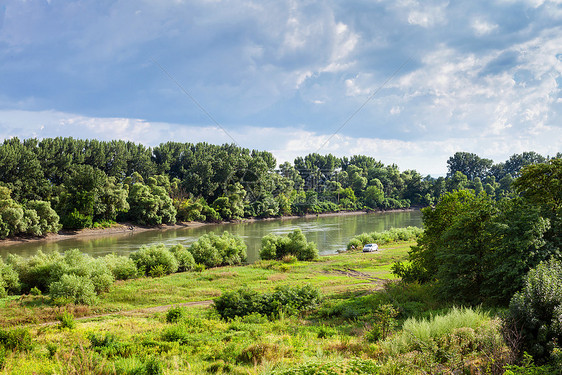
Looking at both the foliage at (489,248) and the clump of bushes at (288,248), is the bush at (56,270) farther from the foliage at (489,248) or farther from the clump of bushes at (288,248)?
the foliage at (489,248)

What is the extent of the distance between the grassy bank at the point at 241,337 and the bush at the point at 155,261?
4675 mm

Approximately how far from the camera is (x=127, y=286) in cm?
2206

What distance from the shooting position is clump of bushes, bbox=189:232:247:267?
3234 centimetres

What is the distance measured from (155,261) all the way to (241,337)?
19.3m

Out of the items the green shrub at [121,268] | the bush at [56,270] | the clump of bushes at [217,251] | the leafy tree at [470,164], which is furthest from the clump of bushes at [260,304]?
the leafy tree at [470,164]

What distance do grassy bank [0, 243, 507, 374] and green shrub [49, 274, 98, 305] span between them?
819 millimetres

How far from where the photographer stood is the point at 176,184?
89062 millimetres

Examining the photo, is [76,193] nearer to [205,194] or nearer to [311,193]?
[205,194]

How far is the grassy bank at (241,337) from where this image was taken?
22.0 feet

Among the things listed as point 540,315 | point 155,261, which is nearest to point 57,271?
point 155,261

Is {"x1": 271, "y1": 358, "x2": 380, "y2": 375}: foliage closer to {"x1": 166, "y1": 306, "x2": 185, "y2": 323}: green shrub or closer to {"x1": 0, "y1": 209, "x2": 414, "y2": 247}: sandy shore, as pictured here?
{"x1": 166, "y1": 306, "x2": 185, "y2": 323}: green shrub

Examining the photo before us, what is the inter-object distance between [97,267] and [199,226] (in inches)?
2207

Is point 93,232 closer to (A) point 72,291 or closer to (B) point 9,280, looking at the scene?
(B) point 9,280

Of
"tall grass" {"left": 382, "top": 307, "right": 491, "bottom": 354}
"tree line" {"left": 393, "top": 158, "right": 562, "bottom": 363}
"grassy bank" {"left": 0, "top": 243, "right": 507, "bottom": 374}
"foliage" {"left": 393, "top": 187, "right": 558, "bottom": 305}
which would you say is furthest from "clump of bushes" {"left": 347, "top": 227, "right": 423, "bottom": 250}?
"tall grass" {"left": 382, "top": 307, "right": 491, "bottom": 354}
